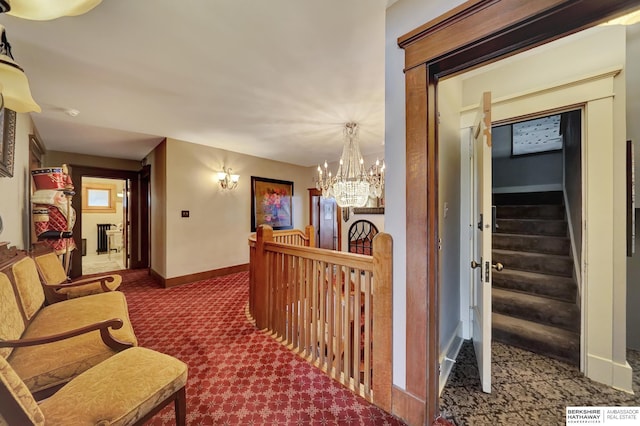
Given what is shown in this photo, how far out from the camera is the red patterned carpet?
1416 mm

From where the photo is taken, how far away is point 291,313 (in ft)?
7.14

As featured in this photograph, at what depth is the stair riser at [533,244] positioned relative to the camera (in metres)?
2.50

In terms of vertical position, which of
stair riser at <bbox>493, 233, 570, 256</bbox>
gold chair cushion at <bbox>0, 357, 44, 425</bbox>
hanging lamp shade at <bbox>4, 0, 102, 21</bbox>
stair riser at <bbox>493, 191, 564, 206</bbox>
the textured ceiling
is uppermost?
the textured ceiling

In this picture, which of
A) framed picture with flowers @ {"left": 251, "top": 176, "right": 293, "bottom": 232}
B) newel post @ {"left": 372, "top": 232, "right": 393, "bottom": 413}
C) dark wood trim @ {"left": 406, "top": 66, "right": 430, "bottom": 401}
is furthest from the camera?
framed picture with flowers @ {"left": 251, "top": 176, "right": 293, "bottom": 232}

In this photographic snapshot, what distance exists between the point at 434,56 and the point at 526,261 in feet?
8.02

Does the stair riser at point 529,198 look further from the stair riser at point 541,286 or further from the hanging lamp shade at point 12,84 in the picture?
the hanging lamp shade at point 12,84

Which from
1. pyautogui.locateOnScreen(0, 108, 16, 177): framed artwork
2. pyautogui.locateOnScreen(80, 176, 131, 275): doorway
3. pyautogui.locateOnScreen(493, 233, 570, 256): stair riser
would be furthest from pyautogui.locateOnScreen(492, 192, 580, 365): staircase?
pyautogui.locateOnScreen(80, 176, 131, 275): doorway

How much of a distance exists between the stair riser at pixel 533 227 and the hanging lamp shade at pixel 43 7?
4.19 m

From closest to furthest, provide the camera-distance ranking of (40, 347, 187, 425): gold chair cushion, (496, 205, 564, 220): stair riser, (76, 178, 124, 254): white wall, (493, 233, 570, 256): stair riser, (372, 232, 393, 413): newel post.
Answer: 1. (40, 347, 187, 425): gold chair cushion
2. (372, 232, 393, 413): newel post
3. (493, 233, 570, 256): stair riser
4. (496, 205, 564, 220): stair riser
5. (76, 178, 124, 254): white wall

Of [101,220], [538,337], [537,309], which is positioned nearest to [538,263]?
[537,309]

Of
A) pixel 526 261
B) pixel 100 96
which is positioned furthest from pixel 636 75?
pixel 100 96

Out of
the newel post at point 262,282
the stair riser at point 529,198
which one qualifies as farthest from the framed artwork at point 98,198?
the stair riser at point 529,198

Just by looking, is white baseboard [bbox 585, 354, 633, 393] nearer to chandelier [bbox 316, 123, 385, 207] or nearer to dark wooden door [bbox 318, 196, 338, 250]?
chandelier [bbox 316, 123, 385, 207]

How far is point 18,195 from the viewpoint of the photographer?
8.22 feet
